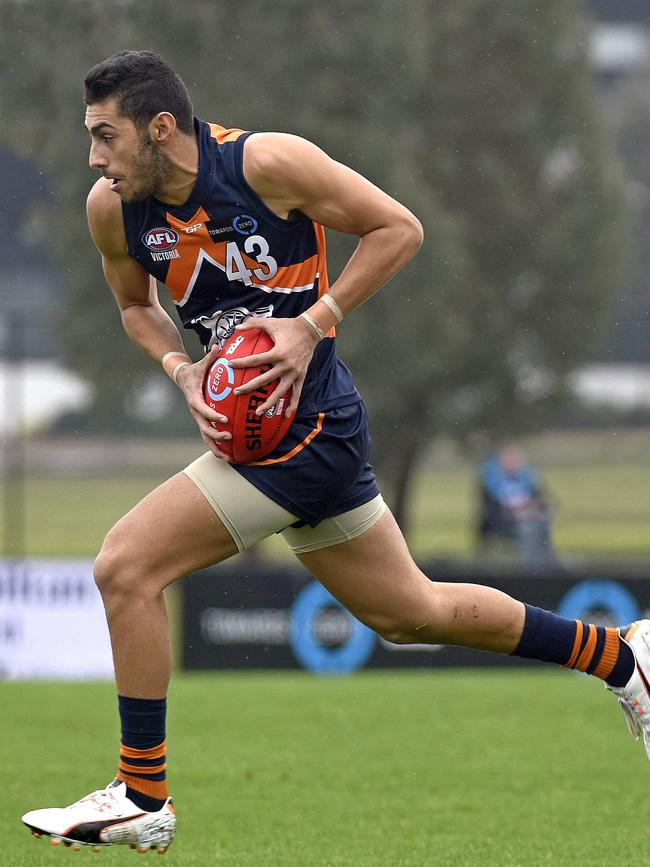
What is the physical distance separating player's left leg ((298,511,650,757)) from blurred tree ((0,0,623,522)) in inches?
477

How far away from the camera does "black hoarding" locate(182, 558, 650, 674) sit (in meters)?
10.9

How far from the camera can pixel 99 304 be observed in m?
17.5

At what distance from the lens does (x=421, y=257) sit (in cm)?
1764

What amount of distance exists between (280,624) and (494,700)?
221cm

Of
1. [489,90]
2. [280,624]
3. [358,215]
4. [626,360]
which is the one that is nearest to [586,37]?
[489,90]

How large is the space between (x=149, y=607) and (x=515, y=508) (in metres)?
11.7

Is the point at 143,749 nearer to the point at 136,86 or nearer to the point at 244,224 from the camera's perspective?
the point at 244,224

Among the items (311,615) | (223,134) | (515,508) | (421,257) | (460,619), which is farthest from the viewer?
(421,257)

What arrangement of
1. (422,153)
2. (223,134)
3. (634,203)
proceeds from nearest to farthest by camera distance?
1. (223,134)
2. (422,153)
3. (634,203)

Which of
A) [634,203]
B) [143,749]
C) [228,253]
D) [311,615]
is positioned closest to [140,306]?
[228,253]

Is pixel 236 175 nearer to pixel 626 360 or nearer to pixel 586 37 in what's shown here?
pixel 626 360

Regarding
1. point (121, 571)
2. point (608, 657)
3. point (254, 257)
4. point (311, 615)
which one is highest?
point (254, 257)

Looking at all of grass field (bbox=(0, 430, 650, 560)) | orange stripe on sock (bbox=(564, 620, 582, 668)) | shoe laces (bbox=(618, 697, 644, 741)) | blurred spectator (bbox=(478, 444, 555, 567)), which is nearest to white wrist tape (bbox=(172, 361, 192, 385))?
orange stripe on sock (bbox=(564, 620, 582, 668))

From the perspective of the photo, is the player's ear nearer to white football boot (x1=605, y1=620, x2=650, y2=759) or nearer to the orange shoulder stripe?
the orange shoulder stripe
